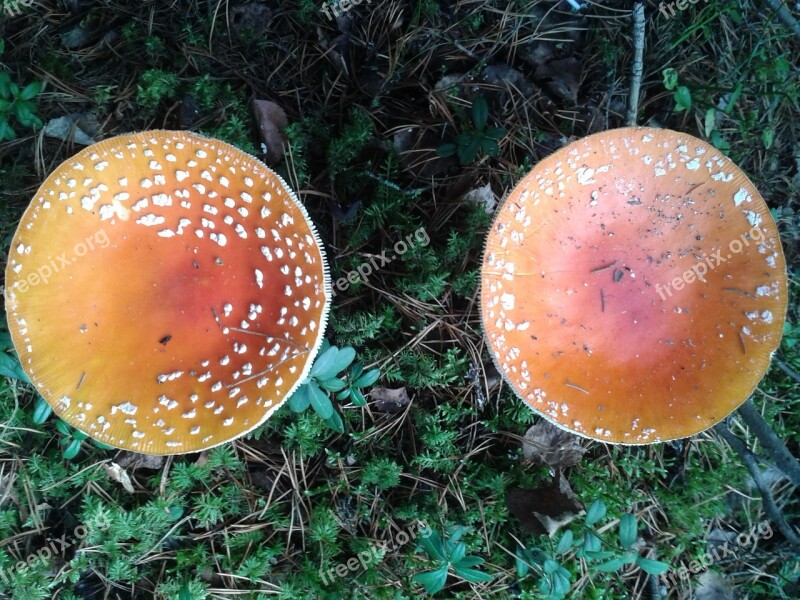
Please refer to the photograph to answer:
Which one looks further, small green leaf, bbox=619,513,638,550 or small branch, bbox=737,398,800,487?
small branch, bbox=737,398,800,487

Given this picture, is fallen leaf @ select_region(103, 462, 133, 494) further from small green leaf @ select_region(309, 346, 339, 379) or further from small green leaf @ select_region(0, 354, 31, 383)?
small green leaf @ select_region(309, 346, 339, 379)

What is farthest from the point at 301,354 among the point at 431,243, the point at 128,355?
the point at 431,243

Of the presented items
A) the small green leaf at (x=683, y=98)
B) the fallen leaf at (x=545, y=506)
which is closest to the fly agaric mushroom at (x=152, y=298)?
the fallen leaf at (x=545, y=506)

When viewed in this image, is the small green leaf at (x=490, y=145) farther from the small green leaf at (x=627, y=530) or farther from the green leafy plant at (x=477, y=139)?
the small green leaf at (x=627, y=530)

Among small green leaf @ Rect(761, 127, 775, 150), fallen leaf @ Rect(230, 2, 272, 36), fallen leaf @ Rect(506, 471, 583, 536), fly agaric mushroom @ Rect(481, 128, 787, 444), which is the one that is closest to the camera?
fly agaric mushroom @ Rect(481, 128, 787, 444)

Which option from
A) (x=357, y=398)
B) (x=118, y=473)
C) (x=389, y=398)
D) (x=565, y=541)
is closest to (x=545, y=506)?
(x=565, y=541)

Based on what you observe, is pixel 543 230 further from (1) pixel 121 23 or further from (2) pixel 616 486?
(1) pixel 121 23

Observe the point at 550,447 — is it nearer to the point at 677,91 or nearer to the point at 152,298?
the point at 677,91

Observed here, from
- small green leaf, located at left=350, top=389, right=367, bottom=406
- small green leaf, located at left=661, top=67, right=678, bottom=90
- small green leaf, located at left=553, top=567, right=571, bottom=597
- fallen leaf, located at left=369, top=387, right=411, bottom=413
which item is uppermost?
small green leaf, located at left=661, top=67, right=678, bottom=90

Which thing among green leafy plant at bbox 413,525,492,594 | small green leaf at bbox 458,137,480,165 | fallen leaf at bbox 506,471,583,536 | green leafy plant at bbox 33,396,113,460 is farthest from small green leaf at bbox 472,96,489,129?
green leafy plant at bbox 33,396,113,460
